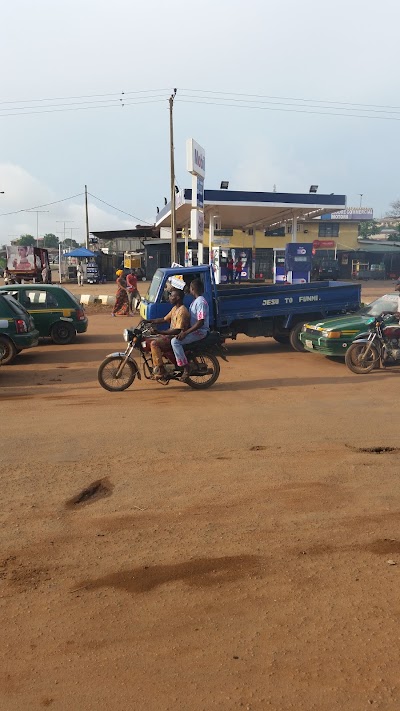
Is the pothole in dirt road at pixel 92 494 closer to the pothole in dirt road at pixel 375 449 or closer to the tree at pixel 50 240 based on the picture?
the pothole in dirt road at pixel 375 449

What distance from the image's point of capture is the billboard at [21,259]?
3706 cm

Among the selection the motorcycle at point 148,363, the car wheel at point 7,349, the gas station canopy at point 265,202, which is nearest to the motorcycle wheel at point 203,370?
the motorcycle at point 148,363

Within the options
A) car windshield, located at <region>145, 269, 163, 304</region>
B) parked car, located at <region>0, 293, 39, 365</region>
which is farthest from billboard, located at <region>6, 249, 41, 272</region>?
car windshield, located at <region>145, 269, 163, 304</region>

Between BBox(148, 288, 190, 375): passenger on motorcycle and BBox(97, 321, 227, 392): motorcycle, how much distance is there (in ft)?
0.28

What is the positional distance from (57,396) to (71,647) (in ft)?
20.5

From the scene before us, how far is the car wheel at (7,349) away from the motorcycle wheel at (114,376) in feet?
10.6

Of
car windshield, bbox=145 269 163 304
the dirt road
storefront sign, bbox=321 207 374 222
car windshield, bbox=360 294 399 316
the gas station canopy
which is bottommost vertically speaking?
the dirt road

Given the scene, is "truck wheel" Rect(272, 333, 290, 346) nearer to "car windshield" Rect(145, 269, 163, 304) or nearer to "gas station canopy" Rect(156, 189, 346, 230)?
"car windshield" Rect(145, 269, 163, 304)

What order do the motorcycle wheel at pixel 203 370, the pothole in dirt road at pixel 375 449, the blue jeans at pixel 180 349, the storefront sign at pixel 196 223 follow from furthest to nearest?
the storefront sign at pixel 196 223, the motorcycle wheel at pixel 203 370, the blue jeans at pixel 180 349, the pothole in dirt road at pixel 375 449

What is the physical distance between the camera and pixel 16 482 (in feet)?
17.9

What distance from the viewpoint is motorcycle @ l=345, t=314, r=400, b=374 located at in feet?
35.5

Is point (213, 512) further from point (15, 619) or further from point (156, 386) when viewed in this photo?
point (156, 386)

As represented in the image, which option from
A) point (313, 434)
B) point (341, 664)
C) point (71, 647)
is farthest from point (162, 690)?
point (313, 434)

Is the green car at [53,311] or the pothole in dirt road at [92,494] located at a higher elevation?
the green car at [53,311]
